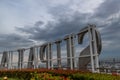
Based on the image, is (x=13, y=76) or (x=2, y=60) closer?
(x=13, y=76)

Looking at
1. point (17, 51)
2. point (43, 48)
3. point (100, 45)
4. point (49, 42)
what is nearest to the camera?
point (100, 45)

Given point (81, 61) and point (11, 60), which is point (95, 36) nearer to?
point (81, 61)

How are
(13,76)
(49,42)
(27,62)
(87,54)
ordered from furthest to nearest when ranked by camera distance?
(27,62), (49,42), (13,76), (87,54)

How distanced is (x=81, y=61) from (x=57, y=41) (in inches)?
236

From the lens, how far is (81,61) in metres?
20.8

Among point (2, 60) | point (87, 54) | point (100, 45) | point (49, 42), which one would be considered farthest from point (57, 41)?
point (2, 60)

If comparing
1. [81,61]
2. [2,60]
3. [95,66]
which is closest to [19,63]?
[2,60]

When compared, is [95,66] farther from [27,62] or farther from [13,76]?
[27,62]

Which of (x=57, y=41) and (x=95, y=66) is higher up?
(x=57, y=41)

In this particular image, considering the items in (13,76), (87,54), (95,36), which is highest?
(95,36)

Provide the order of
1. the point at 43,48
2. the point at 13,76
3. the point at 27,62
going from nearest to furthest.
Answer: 1. the point at 13,76
2. the point at 43,48
3. the point at 27,62

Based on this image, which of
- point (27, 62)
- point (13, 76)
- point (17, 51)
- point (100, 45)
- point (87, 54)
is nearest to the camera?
point (100, 45)

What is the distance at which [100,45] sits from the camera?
18250 mm

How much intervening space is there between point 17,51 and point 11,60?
1875mm
